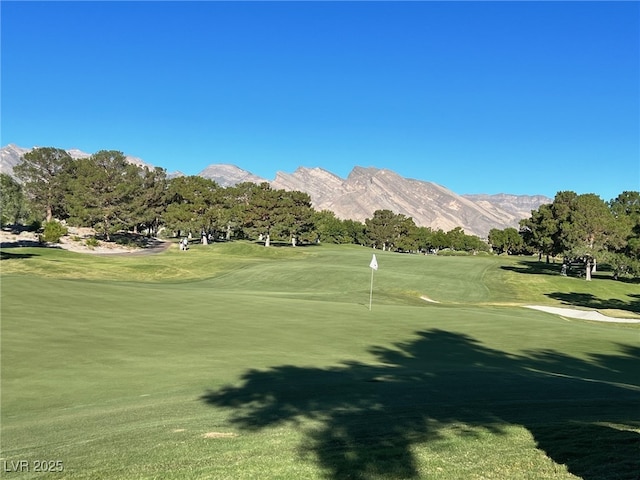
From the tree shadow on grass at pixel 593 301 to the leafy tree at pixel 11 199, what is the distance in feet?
344

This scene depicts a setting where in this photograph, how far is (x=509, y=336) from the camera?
24.5 m

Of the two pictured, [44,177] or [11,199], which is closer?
[11,199]

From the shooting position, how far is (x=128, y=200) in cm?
10700

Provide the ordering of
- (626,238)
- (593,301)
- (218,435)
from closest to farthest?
(218,435) < (593,301) < (626,238)

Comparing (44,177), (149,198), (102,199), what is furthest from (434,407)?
(44,177)

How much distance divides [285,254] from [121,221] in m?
37.4

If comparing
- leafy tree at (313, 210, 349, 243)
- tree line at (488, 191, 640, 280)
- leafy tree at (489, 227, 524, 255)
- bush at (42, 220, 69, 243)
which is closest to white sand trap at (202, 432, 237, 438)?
tree line at (488, 191, 640, 280)

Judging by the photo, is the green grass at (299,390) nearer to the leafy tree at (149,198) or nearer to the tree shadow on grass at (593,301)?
the tree shadow on grass at (593,301)

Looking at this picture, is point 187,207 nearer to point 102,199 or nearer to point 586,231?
Answer: point 102,199

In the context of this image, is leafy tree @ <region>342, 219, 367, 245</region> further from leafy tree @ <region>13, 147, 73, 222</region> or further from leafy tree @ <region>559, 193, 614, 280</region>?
leafy tree @ <region>559, 193, 614, 280</region>

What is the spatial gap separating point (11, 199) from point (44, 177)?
15.3 meters

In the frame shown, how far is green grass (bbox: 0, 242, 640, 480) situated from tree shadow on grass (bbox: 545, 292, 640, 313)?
32.3m

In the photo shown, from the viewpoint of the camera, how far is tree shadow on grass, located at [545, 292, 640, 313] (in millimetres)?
54656

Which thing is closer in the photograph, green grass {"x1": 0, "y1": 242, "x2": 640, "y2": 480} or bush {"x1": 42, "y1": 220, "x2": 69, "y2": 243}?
green grass {"x1": 0, "y1": 242, "x2": 640, "y2": 480}
